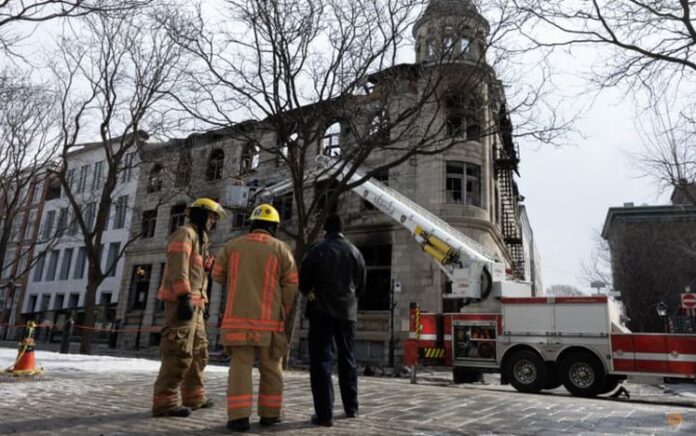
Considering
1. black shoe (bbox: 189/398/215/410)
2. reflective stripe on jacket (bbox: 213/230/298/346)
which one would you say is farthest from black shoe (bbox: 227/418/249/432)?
black shoe (bbox: 189/398/215/410)

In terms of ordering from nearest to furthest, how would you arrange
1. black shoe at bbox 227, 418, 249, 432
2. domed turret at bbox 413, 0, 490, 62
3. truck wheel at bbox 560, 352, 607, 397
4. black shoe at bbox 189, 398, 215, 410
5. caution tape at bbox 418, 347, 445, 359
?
black shoe at bbox 227, 418, 249, 432 → black shoe at bbox 189, 398, 215, 410 → truck wheel at bbox 560, 352, 607, 397 → domed turret at bbox 413, 0, 490, 62 → caution tape at bbox 418, 347, 445, 359

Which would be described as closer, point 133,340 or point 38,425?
point 38,425

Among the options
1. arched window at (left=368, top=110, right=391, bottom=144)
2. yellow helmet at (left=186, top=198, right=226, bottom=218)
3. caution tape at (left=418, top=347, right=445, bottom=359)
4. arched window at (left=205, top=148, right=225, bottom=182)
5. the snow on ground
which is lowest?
the snow on ground

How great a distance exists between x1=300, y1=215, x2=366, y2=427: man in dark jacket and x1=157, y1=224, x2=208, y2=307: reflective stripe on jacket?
1.05m

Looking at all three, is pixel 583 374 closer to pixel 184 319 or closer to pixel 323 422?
pixel 323 422

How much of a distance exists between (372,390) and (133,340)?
85.0 feet

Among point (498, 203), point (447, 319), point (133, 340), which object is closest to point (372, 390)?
point (447, 319)

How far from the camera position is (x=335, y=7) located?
12.6 m

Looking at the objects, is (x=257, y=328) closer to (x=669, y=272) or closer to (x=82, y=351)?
(x=82, y=351)

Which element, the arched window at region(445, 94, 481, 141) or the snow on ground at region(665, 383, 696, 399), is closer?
the arched window at region(445, 94, 481, 141)

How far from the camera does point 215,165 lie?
3058 centimetres

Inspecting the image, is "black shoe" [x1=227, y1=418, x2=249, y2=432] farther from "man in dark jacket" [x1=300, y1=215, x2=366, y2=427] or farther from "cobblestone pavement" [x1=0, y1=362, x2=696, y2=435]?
"man in dark jacket" [x1=300, y1=215, x2=366, y2=427]

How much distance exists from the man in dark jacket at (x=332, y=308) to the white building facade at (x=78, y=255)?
32063mm

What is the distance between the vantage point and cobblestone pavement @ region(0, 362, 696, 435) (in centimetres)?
417
